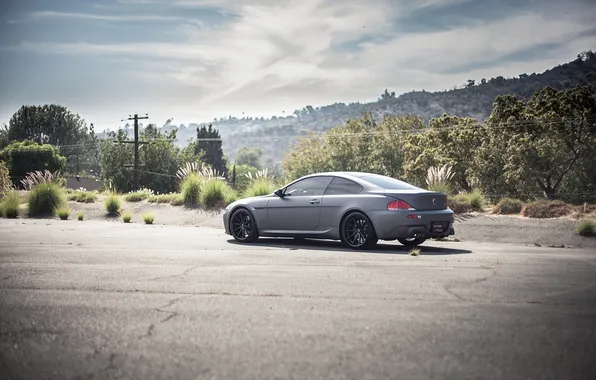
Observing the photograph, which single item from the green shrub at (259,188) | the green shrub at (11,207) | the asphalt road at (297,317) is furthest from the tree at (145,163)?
the asphalt road at (297,317)

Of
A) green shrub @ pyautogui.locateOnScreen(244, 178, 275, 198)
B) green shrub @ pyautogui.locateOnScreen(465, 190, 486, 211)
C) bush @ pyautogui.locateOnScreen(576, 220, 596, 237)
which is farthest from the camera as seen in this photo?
green shrub @ pyautogui.locateOnScreen(244, 178, 275, 198)

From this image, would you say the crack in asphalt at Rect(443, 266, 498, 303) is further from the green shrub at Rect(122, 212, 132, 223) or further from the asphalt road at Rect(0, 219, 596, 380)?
the green shrub at Rect(122, 212, 132, 223)

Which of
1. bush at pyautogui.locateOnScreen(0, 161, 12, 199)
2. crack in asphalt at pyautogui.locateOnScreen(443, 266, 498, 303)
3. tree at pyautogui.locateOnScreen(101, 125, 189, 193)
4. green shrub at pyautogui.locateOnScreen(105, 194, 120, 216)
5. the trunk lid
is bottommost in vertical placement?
crack in asphalt at pyautogui.locateOnScreen(443, 266, 498, 303)

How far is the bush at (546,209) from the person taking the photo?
19141mm

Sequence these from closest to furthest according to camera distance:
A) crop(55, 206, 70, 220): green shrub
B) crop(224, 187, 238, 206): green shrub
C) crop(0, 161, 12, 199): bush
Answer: crop(224, 187, 238, 206): green shrub, crop(55, 206, 70, 220): green shrub, crop(0, 161, 12, 199): bush

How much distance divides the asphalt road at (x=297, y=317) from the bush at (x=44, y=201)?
17268mm

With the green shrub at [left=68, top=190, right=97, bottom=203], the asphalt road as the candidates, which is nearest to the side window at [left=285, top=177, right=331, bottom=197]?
the asphalt road

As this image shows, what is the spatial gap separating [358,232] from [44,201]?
18450 millimetres

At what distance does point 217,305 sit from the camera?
6781mm

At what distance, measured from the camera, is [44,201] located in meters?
27.6

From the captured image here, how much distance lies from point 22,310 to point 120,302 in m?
0.92

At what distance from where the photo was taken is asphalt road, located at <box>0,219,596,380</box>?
14.9 feet

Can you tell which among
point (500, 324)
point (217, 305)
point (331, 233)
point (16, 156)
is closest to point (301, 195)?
point (331, 233)

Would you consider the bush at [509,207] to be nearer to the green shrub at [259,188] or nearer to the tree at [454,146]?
the green shrub at [259,188]
